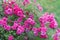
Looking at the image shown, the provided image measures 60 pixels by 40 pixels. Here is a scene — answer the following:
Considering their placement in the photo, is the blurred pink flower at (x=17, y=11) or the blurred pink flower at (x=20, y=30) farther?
the blurred pink flower at (x=17, y=11)

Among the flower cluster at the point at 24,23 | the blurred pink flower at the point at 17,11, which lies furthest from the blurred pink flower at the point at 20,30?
the blurred pink flower at the point at 17,11

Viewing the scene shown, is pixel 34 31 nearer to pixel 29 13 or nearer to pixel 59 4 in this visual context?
pixel 29 13

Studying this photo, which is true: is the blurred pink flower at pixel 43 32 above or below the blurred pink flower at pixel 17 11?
below

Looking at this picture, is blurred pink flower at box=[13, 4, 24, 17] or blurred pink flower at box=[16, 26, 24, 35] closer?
blurred pink flower at box=[16, 26, 24, 35]

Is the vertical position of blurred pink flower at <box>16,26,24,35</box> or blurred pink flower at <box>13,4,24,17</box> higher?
blurred pink flower at <box>13,4,24,17</box>

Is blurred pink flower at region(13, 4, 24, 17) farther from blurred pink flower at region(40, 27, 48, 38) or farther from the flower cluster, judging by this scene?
blurred pink flower at region(40, 27, 48, 38)

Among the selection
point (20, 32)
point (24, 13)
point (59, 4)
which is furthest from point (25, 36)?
point (59, 4)

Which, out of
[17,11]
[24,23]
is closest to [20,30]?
[24,23]

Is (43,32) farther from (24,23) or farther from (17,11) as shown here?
(17,11)

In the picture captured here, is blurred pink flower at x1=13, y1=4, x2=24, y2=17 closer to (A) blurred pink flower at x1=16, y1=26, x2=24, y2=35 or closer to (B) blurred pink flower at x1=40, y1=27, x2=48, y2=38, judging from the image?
(A) blurred pink flower at x1=16, y1=26, x2=24, y2=35

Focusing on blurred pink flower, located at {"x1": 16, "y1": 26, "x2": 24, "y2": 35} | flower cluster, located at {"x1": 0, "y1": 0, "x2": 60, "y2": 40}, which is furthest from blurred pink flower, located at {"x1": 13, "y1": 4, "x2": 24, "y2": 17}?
blurred pink flower, located at {"x1": 16, "y1": 26, "x2": 24, "y2": 35}

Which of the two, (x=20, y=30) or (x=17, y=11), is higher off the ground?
(x=17, y=11)

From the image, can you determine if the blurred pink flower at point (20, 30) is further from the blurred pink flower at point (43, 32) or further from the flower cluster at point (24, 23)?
the blurred pink flower at point (43, 32)

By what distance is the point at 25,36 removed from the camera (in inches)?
132
